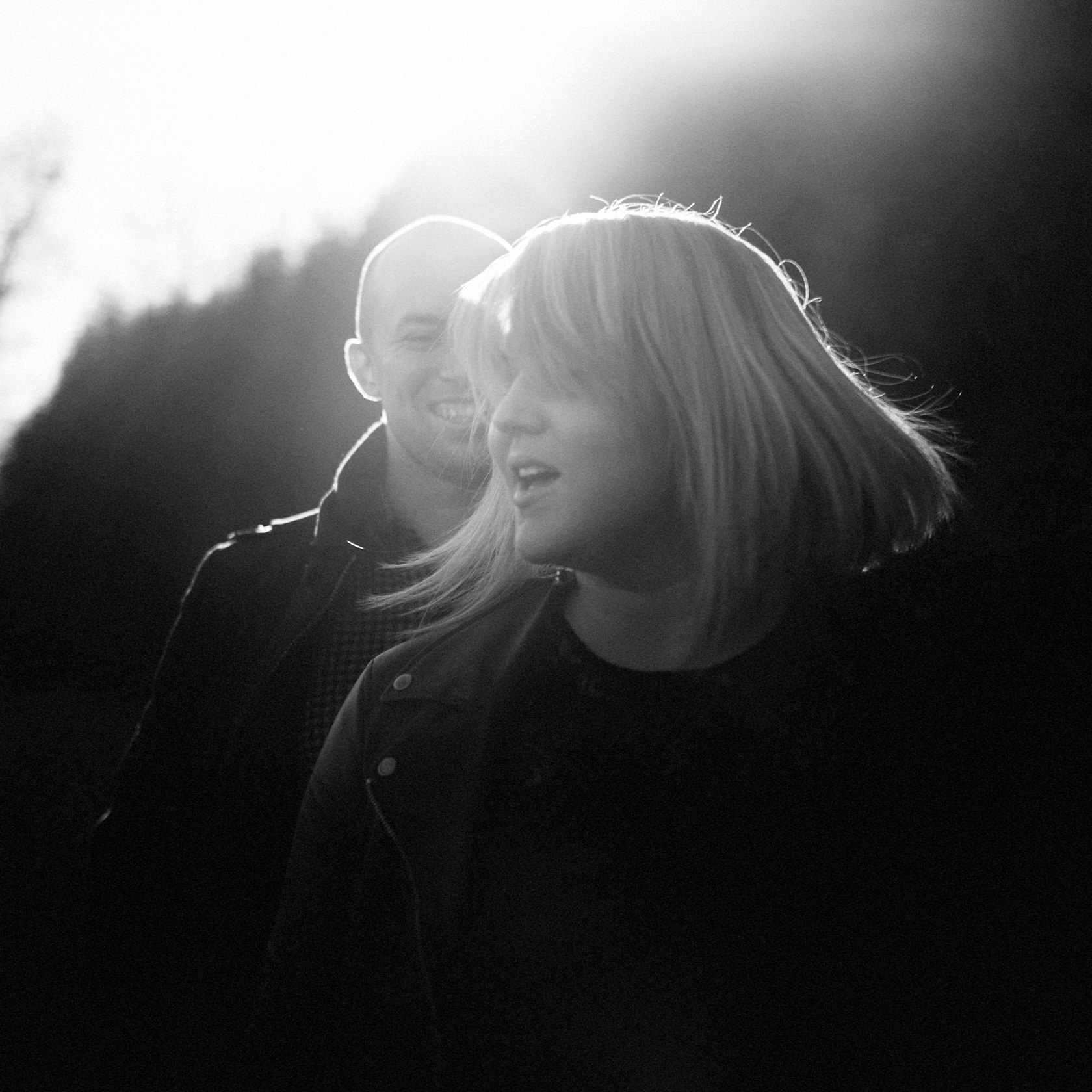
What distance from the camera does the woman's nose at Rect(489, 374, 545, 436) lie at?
83 centimetres

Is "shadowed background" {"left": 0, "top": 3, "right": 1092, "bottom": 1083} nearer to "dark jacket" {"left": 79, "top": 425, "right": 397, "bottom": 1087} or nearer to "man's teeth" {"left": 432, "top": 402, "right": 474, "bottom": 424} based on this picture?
"man's teeth" {"left": 432, "top": 402, "right": 474, "bottom": 424}

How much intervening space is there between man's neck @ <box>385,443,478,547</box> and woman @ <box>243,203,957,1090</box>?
582 mm

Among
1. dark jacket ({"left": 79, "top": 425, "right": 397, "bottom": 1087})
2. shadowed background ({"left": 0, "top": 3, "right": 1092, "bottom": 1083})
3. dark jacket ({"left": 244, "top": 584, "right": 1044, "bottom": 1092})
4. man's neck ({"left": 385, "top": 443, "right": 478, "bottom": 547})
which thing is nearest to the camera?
dark jacket ({"left": 244, "top": 584, "right": 1044, "bottom": 1092})

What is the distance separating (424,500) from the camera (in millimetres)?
1582

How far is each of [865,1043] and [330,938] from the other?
1.58ft

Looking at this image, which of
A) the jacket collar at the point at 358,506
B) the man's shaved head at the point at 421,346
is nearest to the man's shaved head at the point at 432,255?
the man's shaved head at the point at 421,346

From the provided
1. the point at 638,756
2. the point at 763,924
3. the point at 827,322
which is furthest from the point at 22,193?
the point at 763,924

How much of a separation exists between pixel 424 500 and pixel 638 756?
2.74 ft

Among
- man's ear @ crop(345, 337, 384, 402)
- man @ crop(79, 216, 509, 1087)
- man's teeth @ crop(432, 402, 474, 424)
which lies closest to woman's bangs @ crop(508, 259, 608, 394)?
man @ crop(79, 216, 509, 1087)

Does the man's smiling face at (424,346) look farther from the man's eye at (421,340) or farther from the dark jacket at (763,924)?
the dark jacket at (763,924)

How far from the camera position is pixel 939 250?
2.43 metres

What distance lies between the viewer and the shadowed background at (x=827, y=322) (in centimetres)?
90

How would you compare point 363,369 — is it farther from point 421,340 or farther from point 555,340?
point 555,340

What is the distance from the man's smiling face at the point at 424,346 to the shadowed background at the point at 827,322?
781 millimetres
